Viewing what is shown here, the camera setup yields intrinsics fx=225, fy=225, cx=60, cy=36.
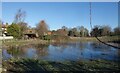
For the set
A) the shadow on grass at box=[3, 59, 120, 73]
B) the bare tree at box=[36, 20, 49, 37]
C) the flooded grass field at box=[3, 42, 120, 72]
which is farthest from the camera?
the bare tree at box=[36, 20, 49, 37]

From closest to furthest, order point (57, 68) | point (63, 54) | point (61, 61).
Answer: point (57, 68)
point (61, 61)
point (63, 54)


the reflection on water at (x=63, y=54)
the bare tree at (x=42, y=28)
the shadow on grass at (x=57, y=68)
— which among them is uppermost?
the bare tree at (x=42, y=28)

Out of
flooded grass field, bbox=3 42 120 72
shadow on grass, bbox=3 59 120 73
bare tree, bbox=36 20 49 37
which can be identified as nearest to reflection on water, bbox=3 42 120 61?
flooded grass field, bbox=3 42 120 72

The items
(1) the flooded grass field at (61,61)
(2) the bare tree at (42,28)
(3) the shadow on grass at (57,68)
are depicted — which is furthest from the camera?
(2) the bare tree at (42,28)

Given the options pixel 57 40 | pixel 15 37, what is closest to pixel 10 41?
pixel 15 37

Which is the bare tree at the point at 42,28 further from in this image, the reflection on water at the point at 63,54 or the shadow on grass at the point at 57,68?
the shadow on grass at the point at 57,68

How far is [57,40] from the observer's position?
40.1 metres

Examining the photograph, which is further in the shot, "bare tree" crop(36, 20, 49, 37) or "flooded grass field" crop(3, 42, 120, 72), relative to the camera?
"bare tree" crop(36, 20, 49, 37)

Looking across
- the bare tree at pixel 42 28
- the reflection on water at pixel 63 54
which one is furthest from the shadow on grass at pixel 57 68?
the bare tree at pixel 42 28

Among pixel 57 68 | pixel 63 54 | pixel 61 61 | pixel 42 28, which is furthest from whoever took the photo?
pixel 42 28

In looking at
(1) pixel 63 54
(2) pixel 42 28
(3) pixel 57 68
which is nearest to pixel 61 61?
(3) pixel 57 68

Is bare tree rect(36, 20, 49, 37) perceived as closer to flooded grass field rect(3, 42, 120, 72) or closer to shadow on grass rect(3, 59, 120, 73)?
flooded grass field rect(3, 42, 120, 72)

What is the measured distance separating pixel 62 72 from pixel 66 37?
3326 centimetres

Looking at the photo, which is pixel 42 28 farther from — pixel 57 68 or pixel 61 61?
pixel 57 68
